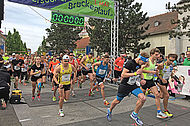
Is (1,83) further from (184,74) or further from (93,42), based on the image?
(93,42)

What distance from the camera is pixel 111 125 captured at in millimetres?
4121

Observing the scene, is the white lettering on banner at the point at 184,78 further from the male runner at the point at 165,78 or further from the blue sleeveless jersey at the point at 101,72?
the blue sleeveless jersey at the point at 101,72

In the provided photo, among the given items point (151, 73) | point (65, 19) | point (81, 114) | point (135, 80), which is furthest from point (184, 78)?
point (65, 19)

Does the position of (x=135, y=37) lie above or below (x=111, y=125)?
above

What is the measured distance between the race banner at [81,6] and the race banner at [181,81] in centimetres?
576

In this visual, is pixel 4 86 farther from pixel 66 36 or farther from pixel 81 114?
pixel 66 36

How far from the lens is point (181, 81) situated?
276 inches

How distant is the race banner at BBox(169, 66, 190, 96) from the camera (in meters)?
6.84

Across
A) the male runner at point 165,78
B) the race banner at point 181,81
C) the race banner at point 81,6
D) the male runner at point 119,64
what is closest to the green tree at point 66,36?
the race banner at point 81,6

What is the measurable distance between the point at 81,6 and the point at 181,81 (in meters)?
6.72

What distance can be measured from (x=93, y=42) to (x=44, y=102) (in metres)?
16.5

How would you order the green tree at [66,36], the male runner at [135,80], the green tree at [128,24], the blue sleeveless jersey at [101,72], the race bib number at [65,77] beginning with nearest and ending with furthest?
1. the male runner at [135,80]
2. the race bib number at [65,77]
3. the blue sleeveless jersey at [101,72]
4. the green tree at [128,24]
5. the green tree at [66,36]

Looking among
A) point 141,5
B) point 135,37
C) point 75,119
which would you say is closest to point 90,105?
point 75,119

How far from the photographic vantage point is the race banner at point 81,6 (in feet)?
27.0
